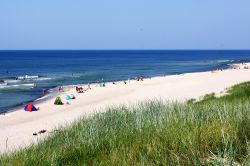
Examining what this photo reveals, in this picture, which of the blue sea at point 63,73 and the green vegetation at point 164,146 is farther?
the blue sea at point 63,73

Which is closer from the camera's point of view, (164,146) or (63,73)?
(164,146)

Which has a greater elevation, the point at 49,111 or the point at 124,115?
the point at 124,115

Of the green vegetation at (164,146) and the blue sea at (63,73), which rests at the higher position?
the green vegetation at (164,146)

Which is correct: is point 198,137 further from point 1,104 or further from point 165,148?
point 1,104

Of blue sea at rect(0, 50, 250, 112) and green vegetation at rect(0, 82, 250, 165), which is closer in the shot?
green vegetation at rect(0, 82, 250, 165)

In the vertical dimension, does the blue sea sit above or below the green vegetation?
below

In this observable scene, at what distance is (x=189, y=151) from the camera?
4402mm

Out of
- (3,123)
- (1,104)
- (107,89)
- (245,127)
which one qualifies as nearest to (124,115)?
(245,127)

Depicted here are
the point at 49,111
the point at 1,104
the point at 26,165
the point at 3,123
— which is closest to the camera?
the point at 26,165

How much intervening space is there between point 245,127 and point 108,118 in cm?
347

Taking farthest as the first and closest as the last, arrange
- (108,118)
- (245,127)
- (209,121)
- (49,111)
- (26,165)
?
(49,111) < (108,118) < (209,121) < (245,127) < (26,165)

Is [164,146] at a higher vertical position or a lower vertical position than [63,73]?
higher

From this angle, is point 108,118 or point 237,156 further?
point 108,118

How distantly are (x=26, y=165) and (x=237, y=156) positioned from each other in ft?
7.83
